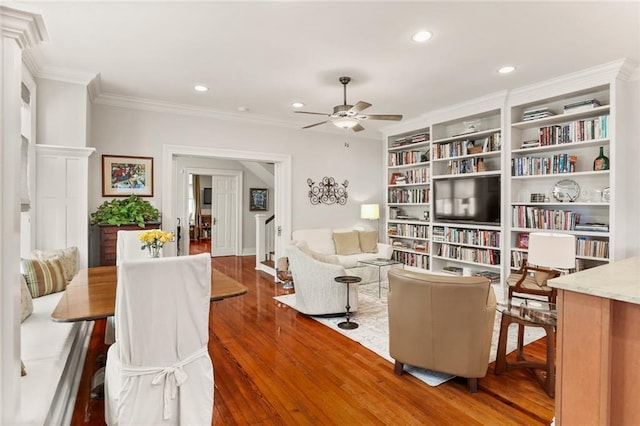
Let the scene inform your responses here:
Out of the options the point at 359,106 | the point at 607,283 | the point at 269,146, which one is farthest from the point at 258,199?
the point at 607,283

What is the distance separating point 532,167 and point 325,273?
287cm

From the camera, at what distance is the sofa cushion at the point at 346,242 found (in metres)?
A: 5.88

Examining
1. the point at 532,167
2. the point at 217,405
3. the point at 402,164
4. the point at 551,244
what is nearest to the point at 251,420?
the point at 217,405

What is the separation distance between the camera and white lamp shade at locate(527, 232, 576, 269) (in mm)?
2773

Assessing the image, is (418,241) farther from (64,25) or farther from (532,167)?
(64,25)

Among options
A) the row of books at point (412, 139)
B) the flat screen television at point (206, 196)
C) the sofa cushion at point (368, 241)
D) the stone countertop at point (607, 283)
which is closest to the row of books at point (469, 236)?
the sofa cushion at point (368, 241)

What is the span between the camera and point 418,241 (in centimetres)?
609

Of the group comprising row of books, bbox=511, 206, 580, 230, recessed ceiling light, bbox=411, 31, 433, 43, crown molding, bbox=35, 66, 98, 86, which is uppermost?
recessed ceiling light, bbox=411, 31, 433, 43

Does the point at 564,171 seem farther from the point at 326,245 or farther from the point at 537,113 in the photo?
the point at 326,245

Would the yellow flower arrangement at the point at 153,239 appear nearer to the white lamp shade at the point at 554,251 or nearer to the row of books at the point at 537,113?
the white lamp shade at the point at 554,251

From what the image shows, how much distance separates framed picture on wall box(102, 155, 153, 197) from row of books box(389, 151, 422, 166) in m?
4.00

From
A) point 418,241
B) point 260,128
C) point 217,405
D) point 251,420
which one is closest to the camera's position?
point 251,420

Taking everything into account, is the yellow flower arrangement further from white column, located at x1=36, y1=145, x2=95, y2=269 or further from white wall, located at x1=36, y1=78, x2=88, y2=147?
white wall, located at x1=36, y1=78, x2=88, y2=147

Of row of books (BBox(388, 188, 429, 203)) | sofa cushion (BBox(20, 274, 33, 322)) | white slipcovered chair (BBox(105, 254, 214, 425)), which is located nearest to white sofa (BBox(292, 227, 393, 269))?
row of books (BBox(388, 188, 429, 203))
